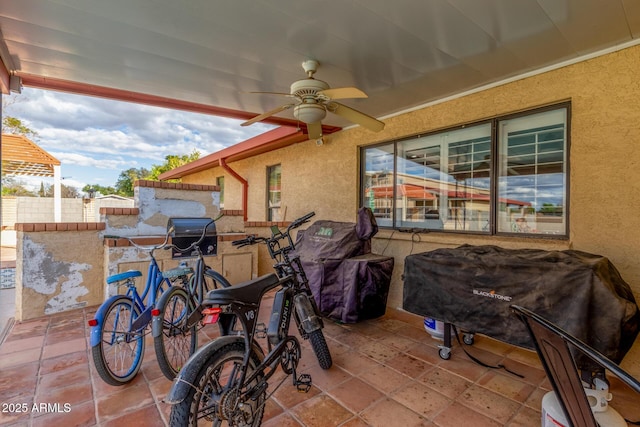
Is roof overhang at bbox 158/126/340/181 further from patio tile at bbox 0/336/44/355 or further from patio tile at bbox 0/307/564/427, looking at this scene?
patio tile at bbox 0/336/44/355

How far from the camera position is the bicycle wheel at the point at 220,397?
4.33ft

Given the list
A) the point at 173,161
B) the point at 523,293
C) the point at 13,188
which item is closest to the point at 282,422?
the point at 523,293

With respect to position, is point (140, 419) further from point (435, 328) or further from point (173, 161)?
point (173, 161)

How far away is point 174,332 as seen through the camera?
7.89 ft

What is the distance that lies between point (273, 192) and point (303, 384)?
482 cm

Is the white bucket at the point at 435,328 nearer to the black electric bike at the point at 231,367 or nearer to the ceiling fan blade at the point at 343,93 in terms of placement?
the black electric bike at the point at 231,367

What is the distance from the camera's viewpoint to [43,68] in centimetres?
277

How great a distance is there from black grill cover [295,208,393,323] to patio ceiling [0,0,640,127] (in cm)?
170

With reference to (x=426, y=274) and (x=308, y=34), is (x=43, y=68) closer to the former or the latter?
(x=308, y=34)

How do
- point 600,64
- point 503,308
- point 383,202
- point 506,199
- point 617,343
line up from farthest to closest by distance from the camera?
point 383,202 → point 506,199 → point 600,64 → point 503,308 → point 617,343

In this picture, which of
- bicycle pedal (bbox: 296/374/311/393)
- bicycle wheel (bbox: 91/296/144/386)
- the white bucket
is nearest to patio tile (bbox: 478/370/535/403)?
the white bucket

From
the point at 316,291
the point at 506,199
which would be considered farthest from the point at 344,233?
the point at 506,199

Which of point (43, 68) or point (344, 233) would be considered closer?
point (43, 68)

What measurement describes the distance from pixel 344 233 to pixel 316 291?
76 cm
